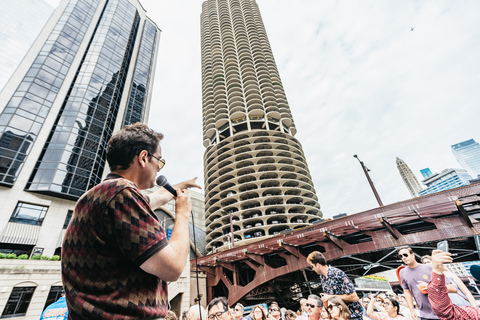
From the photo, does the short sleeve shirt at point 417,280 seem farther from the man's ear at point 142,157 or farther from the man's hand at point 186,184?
the man's ear at point 142,157

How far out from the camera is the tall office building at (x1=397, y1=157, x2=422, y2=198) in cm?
15388

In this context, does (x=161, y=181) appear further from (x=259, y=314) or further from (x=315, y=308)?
(x=259, y=314)

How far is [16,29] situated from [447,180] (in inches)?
9062

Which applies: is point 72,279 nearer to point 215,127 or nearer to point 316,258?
point 316,258

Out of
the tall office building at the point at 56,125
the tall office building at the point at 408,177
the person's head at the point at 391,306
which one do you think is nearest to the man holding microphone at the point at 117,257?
the person's head at the point at 391,306

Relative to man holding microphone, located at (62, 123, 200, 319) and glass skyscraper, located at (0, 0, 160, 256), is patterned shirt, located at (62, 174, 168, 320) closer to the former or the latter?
man holding microphone, located at (62, 123, 200, 319)

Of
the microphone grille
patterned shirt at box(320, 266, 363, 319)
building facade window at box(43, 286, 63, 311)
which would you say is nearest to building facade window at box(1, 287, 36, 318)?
building facade window at box(43, 286, 63, 311)

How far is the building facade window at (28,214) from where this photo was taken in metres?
21.9

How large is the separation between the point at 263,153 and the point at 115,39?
3618 cm

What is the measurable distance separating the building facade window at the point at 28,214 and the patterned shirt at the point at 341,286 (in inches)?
1122

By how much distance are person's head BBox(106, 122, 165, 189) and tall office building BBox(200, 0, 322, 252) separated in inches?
1592

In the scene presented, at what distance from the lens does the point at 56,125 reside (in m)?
28.3

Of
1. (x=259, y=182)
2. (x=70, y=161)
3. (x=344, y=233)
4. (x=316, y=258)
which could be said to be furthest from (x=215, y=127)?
(x=316, y=258)

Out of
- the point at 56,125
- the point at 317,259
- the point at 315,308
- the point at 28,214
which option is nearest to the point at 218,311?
the point at 315,308
